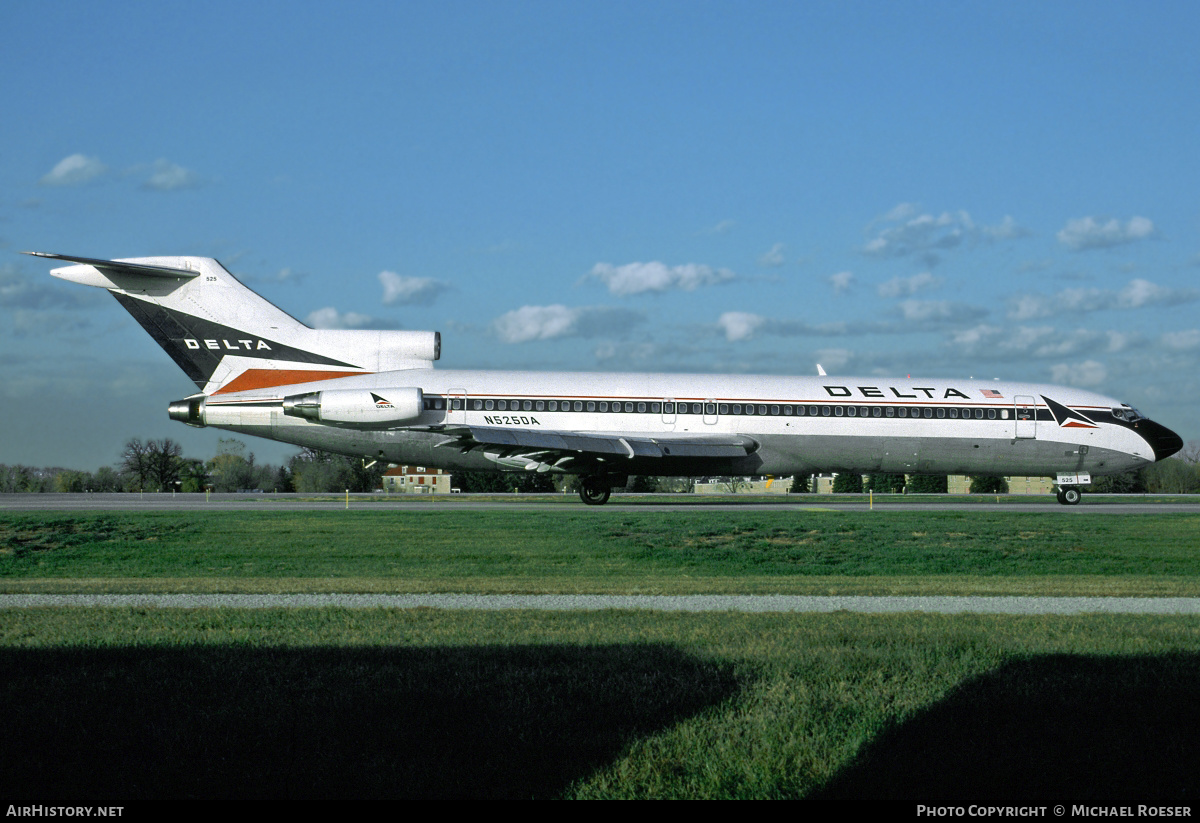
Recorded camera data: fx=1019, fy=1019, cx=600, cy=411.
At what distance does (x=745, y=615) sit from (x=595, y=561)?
7.42 meters

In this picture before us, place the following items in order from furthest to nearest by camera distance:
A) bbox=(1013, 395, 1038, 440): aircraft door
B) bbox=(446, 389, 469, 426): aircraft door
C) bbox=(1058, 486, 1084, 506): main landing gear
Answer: bbox=(1058, 486, 1084, 506): main landing gear
bbox=(1013, 395, 1038, 440): aircraft door
bbox=(446, 389, 469, 426): aircraft door

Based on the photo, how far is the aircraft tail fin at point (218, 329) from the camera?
29812mm

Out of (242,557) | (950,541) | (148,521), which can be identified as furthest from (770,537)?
(148,521)

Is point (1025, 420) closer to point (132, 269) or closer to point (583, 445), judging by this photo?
point (583, 445)

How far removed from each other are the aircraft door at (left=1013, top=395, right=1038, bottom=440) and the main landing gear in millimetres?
3297

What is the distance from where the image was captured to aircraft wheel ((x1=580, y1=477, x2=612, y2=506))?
31.0m

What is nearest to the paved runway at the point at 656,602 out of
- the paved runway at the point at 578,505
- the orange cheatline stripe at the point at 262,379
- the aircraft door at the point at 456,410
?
the paved runway at the point at 578,505

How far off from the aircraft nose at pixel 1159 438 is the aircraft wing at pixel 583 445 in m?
13.2

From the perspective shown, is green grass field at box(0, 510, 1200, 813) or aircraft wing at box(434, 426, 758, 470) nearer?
green grass field at box(0, 510, 1200, 813)

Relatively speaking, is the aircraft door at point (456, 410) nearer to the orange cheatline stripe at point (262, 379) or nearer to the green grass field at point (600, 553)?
the orange cheatline stripe at point (262, 379)

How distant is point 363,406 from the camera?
28.7 m

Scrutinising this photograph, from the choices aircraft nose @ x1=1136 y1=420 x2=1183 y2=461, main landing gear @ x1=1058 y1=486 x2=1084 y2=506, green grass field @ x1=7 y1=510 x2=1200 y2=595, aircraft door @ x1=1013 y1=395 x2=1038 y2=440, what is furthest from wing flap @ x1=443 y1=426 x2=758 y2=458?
aircraft nose @ x1=1136 y1=420 x2=1183 y2=461

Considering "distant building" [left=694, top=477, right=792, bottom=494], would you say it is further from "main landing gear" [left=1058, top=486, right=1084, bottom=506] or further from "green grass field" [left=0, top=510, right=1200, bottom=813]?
"green grass field" [left=0, top=510, right=1200, bottom=813]

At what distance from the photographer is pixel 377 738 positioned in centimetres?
566
